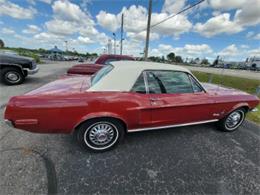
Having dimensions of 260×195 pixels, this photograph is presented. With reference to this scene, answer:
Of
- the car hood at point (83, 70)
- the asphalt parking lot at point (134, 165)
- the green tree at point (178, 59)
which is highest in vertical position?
the green tree at point (178, 59)

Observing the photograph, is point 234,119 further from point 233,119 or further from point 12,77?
point 12,77

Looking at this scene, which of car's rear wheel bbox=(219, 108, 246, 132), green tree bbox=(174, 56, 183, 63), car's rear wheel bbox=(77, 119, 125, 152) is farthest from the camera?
green tree bbox=(174, 56, 183, 63)

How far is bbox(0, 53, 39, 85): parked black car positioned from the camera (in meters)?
6.77

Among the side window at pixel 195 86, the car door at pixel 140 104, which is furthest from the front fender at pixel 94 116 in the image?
the side window at pixel 195 86

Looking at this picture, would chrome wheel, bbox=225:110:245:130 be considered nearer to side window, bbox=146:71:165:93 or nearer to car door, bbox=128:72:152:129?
side window, bbox=146:71:165:93

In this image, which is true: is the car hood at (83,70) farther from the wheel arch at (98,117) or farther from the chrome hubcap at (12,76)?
the wheel arch at (98,117)

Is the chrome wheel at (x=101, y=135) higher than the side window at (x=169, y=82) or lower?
lower

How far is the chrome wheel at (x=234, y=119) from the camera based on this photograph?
3.52m

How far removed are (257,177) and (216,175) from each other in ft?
2.10

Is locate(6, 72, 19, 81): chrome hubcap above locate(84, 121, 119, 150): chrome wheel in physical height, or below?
above

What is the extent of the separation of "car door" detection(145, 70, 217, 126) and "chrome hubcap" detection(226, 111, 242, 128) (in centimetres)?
65

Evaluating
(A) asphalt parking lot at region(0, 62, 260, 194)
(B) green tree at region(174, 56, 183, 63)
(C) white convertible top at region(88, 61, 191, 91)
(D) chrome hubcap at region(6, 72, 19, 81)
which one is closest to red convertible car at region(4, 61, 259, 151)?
(C) white convertible top at region(88, 61, 191, 91)

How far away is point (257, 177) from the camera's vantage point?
2.37 m

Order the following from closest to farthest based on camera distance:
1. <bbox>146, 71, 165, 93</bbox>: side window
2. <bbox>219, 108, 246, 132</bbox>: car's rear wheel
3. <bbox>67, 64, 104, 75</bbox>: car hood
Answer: <bbox>146, 71, 165, 93</bbox>: side window → <bbox>219, 108, 246, 132</bbox>: car's rear wheel → <bbox>67, 64, 104, 75</bbox>: car hood
